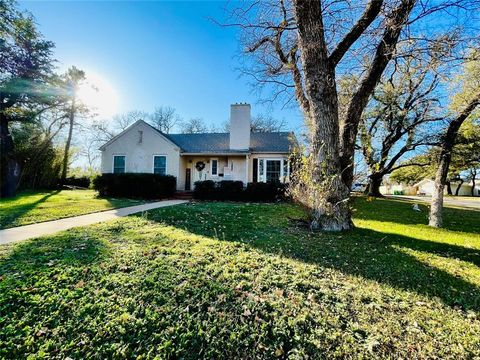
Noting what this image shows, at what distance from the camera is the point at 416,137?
50.5ft

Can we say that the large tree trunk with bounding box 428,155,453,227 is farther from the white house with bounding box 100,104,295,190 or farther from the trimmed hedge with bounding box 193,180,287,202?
the white house with bounding box 100,104,295,190

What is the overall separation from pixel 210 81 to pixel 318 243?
1027 cm

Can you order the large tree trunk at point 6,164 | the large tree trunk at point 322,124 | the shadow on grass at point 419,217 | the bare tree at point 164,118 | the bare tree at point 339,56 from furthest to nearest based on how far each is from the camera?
1. the bare tree at point 164,118
2. the large tree trunk at point 6,164
3. the shadow on grass at point 419,217
4. the large tree trunk at point 322,124
5. the bare tree at point 339,56

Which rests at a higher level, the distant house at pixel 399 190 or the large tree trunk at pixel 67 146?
the large tree trunk at pixel 67 146

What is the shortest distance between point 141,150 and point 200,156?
Answer: 13.4 ft

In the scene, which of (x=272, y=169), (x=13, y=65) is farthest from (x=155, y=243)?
(x=13, y=65)

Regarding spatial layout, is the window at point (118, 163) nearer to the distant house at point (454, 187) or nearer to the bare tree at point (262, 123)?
the bare tree at point (262, 123)

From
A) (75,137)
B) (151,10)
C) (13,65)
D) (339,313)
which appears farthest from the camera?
(75,137)

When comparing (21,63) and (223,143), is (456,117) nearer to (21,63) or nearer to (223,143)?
(223,143)

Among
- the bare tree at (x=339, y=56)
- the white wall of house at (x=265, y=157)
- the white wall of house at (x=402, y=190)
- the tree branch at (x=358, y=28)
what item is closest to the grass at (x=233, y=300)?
the bare tree at (x=339, y=56)

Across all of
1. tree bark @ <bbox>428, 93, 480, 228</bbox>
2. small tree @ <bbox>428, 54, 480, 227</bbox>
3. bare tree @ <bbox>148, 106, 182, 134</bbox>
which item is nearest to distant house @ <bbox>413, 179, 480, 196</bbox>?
small tree @ <bbox>428, 54, 480, 227</bbox>

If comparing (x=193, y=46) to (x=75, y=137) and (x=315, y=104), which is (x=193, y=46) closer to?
(x=315, y=104)

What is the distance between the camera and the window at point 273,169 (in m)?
15.2

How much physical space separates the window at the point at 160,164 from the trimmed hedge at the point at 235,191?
4099mm
